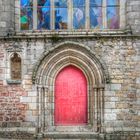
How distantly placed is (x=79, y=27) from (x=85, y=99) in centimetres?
209

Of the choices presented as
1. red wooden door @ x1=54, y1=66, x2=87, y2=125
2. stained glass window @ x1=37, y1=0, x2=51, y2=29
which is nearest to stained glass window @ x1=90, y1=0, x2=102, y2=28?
stained glass window @ x1=37, y1=0, x2=51, y2=29

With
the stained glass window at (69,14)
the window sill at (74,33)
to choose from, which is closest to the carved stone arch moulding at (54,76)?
the window sill at (74,33)

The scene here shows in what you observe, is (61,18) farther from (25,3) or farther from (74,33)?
(25,3)

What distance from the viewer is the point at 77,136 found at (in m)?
10.5

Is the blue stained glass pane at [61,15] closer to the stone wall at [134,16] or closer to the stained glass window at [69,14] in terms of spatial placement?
the stained glass window at [69,14]

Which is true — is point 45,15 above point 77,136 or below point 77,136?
Result: above

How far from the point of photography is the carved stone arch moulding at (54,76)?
413 inches

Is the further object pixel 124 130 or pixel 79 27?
pixel 79 27

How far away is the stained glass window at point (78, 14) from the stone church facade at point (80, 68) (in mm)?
296

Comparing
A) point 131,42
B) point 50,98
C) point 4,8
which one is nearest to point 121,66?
point 131,42

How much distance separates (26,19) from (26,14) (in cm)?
15

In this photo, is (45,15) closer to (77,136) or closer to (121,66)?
(121,66)

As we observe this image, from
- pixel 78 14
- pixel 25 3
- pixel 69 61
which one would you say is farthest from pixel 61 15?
pixel 69 61

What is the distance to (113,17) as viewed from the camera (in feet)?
35.9
